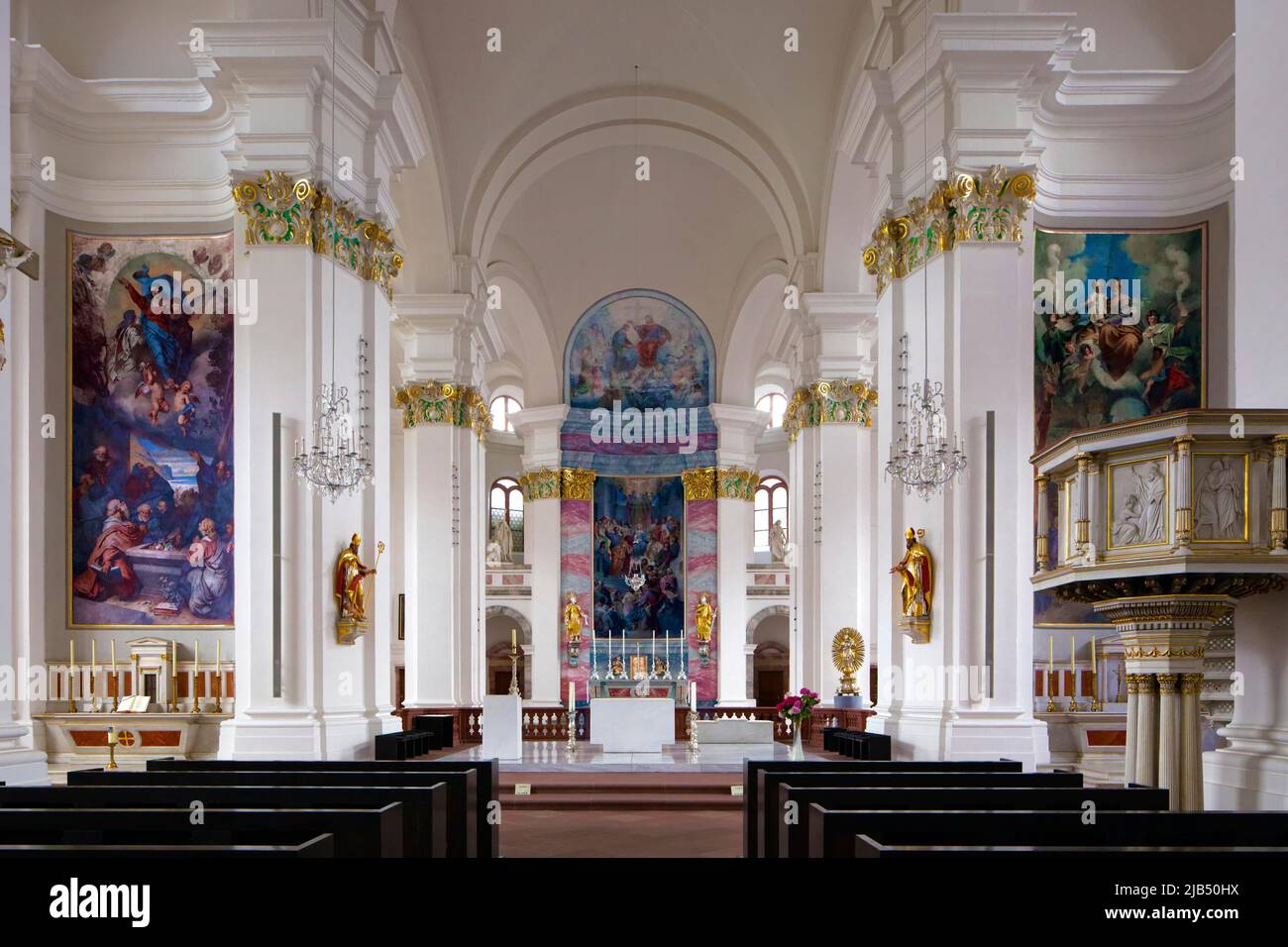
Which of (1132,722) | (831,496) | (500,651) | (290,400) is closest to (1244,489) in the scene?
(1132,722)

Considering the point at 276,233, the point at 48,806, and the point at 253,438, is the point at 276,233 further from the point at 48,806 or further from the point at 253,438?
the point at 48,806

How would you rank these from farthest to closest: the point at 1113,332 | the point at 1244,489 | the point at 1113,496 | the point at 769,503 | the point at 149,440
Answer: the point at 769,503, the point at 149,440, the point at 1113,332, the point at 1113,496, the point at 1244,489

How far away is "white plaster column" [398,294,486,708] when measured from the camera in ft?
57.7

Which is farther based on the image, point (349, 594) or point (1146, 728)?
point (349, 594)

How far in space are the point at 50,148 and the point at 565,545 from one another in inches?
569

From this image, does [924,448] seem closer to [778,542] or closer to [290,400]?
[290,400]

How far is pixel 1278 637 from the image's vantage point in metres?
5.82

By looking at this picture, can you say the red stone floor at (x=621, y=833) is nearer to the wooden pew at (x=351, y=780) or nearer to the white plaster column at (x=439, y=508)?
the wooden pew at (x=351, y=780)

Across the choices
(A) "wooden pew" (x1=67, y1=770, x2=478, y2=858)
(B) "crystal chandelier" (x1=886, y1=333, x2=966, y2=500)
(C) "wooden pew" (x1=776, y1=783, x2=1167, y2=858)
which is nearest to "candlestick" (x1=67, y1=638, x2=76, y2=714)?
(A) "wooden pew" (x1=67, y1=770, x2=478, y2=858)

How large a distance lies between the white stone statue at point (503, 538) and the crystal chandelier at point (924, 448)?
60.3ft

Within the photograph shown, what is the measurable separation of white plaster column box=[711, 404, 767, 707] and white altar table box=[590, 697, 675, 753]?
10.6 m

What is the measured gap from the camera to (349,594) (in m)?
11.0

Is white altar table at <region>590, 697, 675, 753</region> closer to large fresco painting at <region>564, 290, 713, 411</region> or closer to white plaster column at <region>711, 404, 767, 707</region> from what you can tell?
white plaster column at <region>711, 404, 767, 707</region>

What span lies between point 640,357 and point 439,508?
29.8 ft
